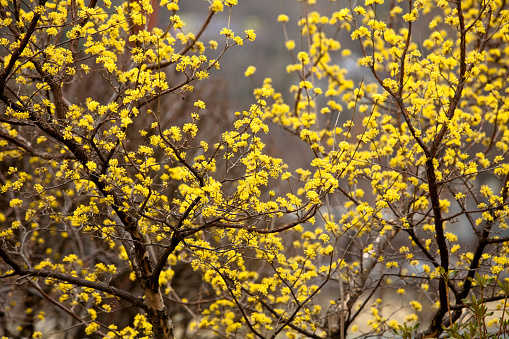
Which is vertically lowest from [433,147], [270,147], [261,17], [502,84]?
[433,147]

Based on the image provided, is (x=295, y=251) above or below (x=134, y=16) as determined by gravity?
Answer: above

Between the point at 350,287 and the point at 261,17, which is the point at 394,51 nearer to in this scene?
the point at 350,287

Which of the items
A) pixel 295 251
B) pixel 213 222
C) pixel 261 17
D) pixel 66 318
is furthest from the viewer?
pixel 261 17

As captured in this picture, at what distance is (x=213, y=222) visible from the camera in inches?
126

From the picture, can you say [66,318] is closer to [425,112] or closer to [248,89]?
[425,112]

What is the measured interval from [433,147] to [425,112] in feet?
4.45

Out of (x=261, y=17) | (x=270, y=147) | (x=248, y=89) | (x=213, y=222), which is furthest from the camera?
(x=261, y=17)

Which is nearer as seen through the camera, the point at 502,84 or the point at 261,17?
the point at 502,84

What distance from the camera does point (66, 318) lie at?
8320mm

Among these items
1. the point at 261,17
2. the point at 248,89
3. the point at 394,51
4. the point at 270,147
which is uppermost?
the point at 261,17

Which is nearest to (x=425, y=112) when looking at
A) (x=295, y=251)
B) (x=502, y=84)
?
(x=502, y=84)

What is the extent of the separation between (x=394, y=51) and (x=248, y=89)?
11678 millimetres

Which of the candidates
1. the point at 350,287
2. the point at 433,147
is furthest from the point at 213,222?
the point at 350,287

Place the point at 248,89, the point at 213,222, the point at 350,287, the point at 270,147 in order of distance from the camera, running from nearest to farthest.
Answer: the point at 213,222 → the point at 350,287 → the point at 270,147 → the point at 248,89
